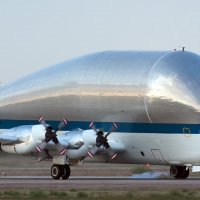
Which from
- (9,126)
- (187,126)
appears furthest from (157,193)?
(9,126)

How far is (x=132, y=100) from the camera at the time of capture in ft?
171

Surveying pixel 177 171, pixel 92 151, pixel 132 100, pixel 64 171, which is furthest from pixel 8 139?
pixel 177 171

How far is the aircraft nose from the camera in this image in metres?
50.1

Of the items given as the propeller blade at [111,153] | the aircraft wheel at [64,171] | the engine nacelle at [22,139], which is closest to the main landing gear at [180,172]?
the propeller blade at [111,153]

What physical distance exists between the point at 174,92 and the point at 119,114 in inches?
175

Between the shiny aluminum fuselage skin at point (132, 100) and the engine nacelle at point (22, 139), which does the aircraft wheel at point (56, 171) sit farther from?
the shiny aluminum fuselage skin at point (132, 100)

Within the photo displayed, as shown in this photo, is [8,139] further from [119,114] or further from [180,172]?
[180,172]

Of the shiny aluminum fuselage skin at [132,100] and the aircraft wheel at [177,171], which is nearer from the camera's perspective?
the shiny aluminum fuselage skin at [132,100]

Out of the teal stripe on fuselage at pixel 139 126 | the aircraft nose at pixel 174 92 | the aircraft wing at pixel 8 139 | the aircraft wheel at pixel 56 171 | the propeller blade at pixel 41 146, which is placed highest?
the aircraft nose at pixel 174 92

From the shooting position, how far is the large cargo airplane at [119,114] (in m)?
50.1

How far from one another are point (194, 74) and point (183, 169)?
7132mm

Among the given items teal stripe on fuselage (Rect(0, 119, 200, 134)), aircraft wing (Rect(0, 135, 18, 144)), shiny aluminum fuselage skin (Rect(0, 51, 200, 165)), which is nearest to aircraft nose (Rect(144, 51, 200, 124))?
shiny aluminum fuselage skin (Rect(0, 51, 200, 165))

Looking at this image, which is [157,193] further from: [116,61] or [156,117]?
[116,61]

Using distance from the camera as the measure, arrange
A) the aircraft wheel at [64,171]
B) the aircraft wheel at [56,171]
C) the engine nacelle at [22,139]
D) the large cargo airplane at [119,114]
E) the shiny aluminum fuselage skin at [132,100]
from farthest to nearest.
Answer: the aircraft wheel at [64,171] → the aircraft wheel at [56,171] → the shiny aluminum fuselage skin at [132,100] → the large cargo airplane at [119,114] → the engine nacelle at [22,139]
